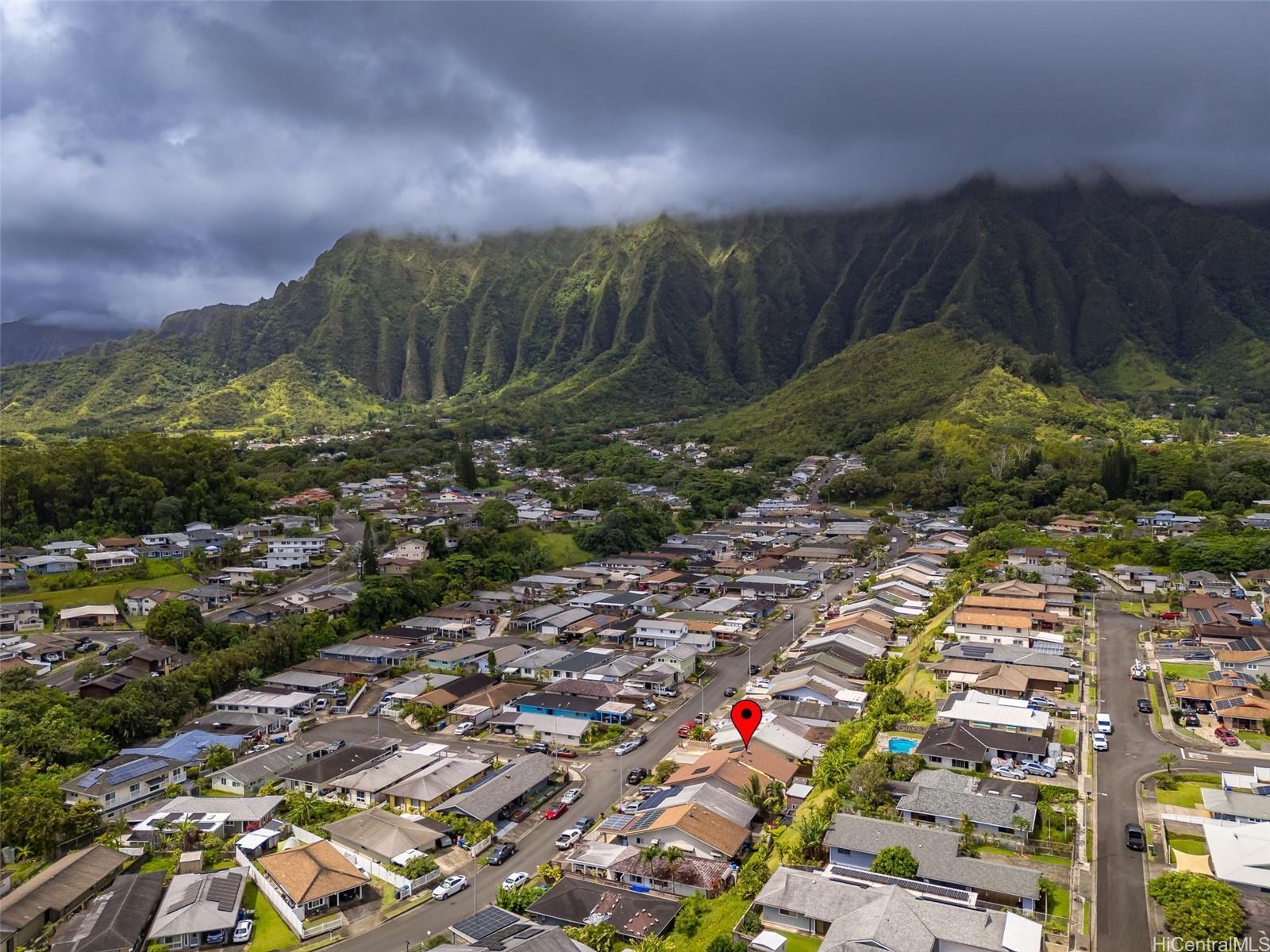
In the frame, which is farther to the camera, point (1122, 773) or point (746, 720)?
point (746, 720)

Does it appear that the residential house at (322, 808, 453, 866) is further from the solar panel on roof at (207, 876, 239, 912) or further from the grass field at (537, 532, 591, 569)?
the grass field at (537, 532, 591, 569)

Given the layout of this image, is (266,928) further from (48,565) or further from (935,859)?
(48,565)

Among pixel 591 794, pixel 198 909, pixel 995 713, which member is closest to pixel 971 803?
pixel 995 713

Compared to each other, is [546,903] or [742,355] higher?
[742,355]

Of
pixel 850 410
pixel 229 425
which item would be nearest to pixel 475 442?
pixel 229 425

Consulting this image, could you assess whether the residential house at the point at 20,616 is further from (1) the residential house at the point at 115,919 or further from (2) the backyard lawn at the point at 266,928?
(2) the backyard lawn at the point at 266,928

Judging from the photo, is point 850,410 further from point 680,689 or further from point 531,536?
point 680,689
